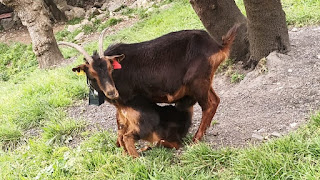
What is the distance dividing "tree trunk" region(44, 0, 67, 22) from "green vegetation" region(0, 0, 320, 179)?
9.44 m

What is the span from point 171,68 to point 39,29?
679 centimetres

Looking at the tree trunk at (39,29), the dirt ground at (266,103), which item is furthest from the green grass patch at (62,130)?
the tree trunk at (39,29)

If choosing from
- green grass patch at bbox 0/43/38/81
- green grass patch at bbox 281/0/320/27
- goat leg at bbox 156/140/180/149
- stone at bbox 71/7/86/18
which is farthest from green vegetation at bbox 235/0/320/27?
stone at bbox 71/7/86/18

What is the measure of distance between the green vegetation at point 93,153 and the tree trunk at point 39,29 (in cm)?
300

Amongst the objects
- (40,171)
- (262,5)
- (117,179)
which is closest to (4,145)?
(40,171)

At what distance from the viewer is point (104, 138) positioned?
4309mm

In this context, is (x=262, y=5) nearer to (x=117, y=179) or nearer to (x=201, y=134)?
(x=201, y=134)

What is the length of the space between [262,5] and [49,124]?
10.7ft

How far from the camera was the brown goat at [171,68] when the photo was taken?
3.76 meters

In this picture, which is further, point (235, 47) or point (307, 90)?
point (235, 47)

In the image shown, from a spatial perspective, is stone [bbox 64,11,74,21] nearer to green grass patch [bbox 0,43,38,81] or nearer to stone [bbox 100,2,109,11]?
stone [bbox 100,2,109,11]

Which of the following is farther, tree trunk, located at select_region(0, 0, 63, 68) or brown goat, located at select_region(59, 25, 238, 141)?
tree trunk, located at select_region(0, 0, 63, 68)

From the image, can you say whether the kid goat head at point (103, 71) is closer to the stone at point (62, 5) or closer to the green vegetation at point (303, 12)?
the green vegetation at point (303, 12)

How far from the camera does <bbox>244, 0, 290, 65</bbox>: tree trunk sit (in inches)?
201
